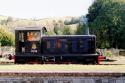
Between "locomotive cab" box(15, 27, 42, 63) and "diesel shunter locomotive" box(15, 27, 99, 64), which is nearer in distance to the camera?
"diesel shunter locomotive" box(15, 27, 99, 64)

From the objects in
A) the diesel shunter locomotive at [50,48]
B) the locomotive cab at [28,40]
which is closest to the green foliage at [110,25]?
the diesel shunter locomotive at [50,48]

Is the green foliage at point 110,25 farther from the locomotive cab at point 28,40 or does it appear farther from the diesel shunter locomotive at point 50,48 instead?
the locomotive cab at point 28,40

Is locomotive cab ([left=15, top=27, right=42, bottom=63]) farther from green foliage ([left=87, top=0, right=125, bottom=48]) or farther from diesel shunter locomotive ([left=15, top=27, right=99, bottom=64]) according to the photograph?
green foliage ([left=87, top=0, right=125, bottom=48])

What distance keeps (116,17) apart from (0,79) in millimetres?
46134

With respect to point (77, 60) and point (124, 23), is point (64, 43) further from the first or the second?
point (124, 23)

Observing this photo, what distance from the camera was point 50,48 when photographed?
29.2 m

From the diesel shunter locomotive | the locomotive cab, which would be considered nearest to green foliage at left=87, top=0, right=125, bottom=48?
the diesel shunter locomotive

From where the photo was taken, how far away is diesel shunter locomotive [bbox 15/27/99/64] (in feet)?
92.4

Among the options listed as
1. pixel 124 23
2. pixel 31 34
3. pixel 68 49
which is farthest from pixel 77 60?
pixel 124 23

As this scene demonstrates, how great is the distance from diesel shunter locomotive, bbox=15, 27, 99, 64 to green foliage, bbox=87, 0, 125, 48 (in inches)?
1135

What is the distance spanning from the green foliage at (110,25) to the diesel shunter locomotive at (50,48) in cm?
2882

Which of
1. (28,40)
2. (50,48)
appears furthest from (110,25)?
(28,40)

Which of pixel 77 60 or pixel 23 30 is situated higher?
pixel 23 30

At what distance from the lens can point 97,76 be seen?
52.7ft
